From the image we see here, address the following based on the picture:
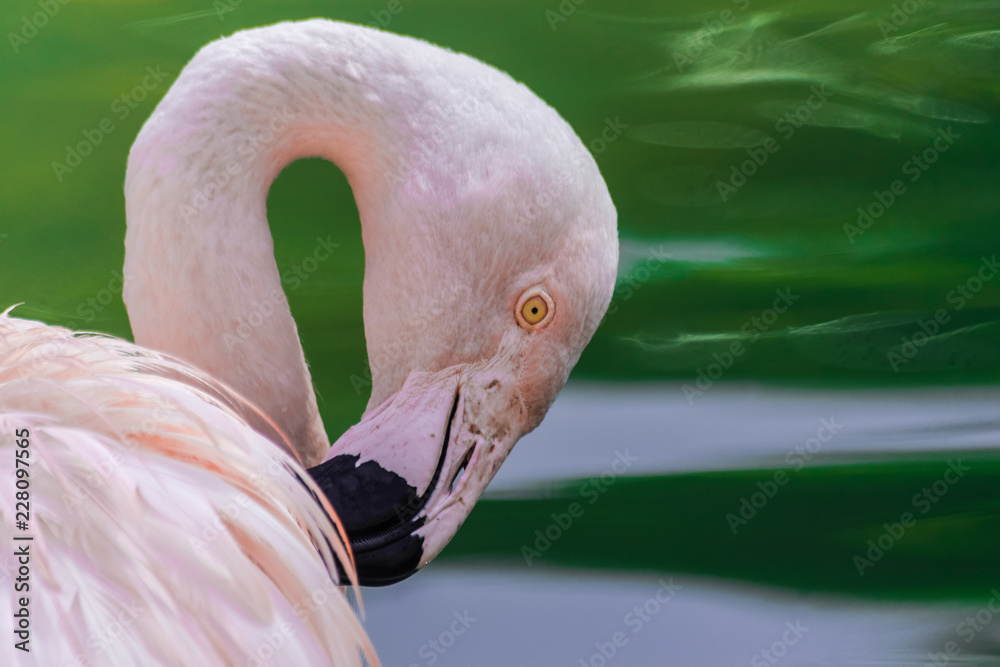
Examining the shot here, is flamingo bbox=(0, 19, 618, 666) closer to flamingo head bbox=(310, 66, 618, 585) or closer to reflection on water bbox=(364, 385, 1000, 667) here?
flamingo head bbox=(310, 66, 618, 585)

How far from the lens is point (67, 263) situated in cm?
178

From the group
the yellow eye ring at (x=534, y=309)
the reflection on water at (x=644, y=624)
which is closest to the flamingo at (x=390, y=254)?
the yellow eye ring at (x=534, y=309)

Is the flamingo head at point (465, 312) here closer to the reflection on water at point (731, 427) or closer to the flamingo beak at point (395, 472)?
the flamingo beak at point (395, 472)

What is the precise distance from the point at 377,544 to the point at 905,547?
1097 millimetres

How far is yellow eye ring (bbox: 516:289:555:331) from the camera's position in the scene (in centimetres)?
111

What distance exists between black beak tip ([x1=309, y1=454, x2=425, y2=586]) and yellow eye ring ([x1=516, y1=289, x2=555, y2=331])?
24 centimetres

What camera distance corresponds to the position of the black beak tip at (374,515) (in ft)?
3.30

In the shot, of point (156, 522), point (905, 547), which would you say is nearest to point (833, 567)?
point (905, 547)

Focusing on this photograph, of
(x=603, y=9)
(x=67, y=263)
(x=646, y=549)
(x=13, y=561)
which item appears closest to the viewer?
(x=13, y=561)

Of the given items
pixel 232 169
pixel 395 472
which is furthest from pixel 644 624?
pixel 232 169

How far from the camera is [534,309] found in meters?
1.11

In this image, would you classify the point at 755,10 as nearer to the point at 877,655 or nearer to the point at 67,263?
the point at 877,655

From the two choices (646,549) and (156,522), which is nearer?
(156,522)

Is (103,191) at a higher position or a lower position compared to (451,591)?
higher
